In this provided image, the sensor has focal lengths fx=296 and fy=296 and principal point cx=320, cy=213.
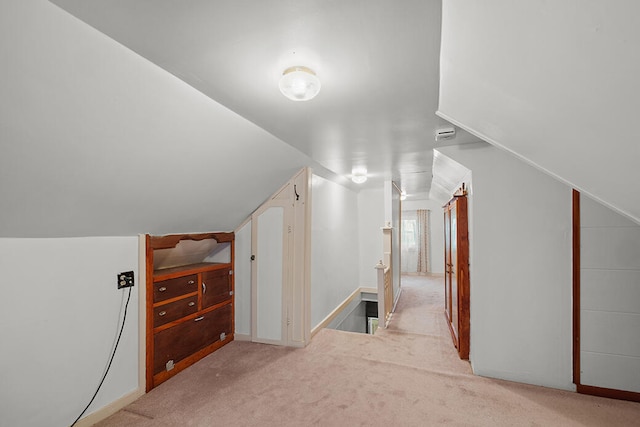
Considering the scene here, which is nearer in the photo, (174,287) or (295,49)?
(295,49)

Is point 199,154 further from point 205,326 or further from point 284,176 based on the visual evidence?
point 205,326

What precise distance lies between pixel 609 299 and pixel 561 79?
2.60 meters

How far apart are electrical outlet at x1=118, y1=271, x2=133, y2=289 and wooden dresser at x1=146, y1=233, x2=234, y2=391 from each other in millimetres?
151

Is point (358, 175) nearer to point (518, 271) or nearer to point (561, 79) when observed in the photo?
point (518, 271)

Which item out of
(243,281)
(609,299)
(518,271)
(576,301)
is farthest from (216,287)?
(609,299)

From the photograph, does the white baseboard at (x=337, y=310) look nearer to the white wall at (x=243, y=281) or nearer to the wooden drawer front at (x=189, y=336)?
the white wall at (x=243, y=281)

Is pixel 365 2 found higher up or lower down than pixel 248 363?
higher up

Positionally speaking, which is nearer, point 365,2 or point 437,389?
point 365,2

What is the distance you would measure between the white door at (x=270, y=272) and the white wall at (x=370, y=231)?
10.6 ft

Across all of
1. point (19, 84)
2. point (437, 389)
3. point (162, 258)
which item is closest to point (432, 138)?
point (437, 389)

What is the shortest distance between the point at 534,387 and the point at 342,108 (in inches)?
116

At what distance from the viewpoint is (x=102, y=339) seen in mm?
2287

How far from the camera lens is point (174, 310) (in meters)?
2.92

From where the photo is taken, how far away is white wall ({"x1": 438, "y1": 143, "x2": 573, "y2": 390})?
8.77ft
